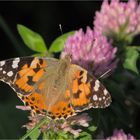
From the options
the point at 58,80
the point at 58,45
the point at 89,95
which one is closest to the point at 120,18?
the point at 58,45

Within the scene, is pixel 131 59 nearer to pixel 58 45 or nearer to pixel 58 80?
pixel 58 45

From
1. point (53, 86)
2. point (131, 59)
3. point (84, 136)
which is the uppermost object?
point (53, 86)

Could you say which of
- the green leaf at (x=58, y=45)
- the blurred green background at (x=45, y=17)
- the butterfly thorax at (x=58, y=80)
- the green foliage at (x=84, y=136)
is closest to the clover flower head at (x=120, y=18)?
the green leaf at (x=58, y=45)

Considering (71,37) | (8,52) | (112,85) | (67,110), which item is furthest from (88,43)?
(8,52)

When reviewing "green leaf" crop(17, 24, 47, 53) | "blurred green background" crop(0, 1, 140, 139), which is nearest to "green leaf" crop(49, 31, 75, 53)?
"green leaf" crop(17, 24, 47, 53)

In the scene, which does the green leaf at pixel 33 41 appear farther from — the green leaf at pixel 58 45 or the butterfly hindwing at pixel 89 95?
the butterfly hindwing at pixel 89 95

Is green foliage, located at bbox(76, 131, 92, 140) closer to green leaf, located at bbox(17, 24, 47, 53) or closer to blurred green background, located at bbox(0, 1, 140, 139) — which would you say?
green leaf, located at bbox(17, 24, 47, 53)

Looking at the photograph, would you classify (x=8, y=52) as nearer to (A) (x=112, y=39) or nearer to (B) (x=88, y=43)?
(A) (x=112, y=39)
